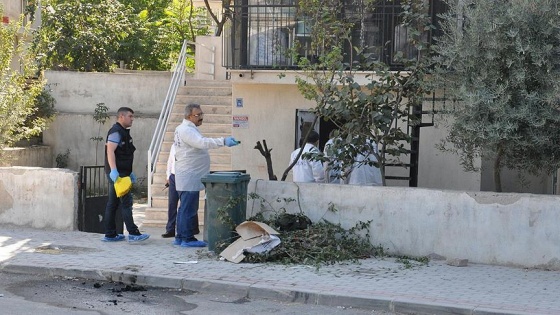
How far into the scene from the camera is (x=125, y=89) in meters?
22.4

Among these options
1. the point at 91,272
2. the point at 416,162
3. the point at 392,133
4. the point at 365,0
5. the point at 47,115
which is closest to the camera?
the point at 91,272

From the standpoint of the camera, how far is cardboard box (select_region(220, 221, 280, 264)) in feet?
33.0

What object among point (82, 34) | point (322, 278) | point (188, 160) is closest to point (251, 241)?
point (322, 278)

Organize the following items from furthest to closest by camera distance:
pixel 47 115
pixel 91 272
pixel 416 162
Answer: pixel 47 115 → pixel 416 162 → pixel 91 272

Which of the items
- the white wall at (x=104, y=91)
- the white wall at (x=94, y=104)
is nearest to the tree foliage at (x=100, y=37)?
the white wall at (x=104, y=91)

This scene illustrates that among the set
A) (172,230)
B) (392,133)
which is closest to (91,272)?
(172,230)

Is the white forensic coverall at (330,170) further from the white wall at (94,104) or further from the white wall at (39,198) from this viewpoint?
the white wall at (94,104)

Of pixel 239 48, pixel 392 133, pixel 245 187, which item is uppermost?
pixel 239 48

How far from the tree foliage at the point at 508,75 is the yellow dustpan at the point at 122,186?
438cm

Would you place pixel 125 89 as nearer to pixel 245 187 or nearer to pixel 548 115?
pixel 245 187

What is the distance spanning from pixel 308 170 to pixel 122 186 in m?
2.70

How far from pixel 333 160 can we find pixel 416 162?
221cm

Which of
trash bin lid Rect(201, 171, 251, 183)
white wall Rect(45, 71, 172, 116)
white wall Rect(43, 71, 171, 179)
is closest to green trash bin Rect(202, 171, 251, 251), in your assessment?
trash bin lid Rect(201, 171, 251, 183)

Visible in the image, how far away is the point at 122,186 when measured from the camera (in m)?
11.3
